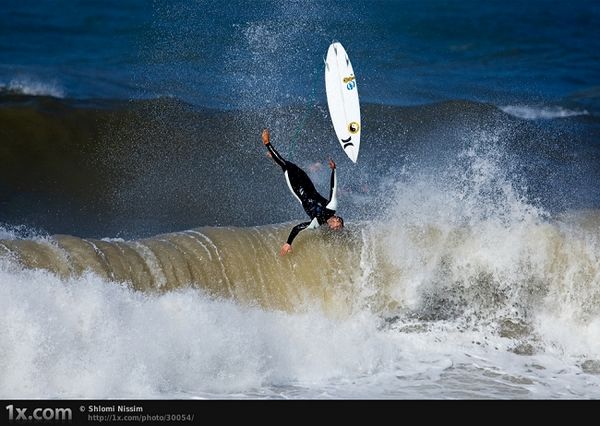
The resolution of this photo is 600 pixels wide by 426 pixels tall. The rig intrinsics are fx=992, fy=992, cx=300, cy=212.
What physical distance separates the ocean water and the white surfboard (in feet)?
3.57

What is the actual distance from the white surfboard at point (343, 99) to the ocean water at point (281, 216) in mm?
1087

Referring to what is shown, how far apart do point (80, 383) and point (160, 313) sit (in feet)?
4.58

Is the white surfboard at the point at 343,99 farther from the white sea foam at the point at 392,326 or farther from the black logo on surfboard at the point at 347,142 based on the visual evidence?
the white sea foam at the point at 392,326

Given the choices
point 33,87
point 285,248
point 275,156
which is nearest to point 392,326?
point 285,248

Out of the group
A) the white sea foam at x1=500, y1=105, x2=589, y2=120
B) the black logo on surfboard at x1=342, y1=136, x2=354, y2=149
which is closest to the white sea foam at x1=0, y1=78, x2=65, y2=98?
the black logo on surfboard at x1=342, y1=136, x2=354, y2=149

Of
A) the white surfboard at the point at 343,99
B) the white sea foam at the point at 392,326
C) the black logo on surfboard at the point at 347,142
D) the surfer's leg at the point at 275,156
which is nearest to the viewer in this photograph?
the white sea foam at the point at 392,326

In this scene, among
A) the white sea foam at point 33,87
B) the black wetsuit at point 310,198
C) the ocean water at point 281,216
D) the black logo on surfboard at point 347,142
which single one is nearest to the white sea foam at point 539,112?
the ocean water at point 281,216

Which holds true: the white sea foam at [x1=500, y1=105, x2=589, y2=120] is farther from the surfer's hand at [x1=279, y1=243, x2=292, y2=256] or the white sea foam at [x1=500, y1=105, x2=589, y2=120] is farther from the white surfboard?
the surfer's hand at [x1=279, y1=243, x2=292, y2=256]

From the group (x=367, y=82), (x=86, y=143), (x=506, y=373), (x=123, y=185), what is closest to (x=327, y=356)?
(x=506, y=373)

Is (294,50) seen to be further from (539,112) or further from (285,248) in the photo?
(285,248)

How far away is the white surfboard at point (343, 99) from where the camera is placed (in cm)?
1202

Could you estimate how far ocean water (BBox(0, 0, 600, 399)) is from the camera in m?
9.35

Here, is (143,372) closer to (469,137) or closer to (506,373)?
(506,373)
